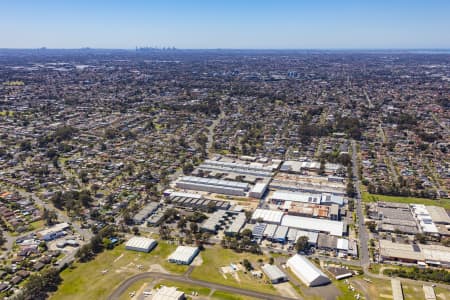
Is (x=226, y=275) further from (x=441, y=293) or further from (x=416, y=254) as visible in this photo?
(x=416, y=254)

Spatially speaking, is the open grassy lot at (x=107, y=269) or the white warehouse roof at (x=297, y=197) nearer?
the open grassy lot at (x=107, y=269)

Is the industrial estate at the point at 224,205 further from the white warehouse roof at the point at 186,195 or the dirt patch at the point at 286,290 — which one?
the white warehouse roof at the point at 186,195

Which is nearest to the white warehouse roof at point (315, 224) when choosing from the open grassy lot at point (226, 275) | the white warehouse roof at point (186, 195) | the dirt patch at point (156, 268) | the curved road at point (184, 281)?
the open grassy lot at point (226, 275)

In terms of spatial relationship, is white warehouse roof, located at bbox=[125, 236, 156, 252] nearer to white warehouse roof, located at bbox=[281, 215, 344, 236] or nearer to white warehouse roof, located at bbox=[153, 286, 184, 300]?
white warehouse roof, located at bbox=[153, 286, 184, 300]

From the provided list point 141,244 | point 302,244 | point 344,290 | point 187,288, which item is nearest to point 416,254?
point 344,290

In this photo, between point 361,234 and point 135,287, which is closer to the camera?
point 135,287

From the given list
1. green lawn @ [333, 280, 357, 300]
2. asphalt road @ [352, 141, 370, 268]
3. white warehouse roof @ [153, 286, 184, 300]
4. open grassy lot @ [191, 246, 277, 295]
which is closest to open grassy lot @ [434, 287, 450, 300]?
asphalt road @ [352, 141, 370, 268]

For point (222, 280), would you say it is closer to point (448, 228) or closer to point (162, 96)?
point (448, 228)
